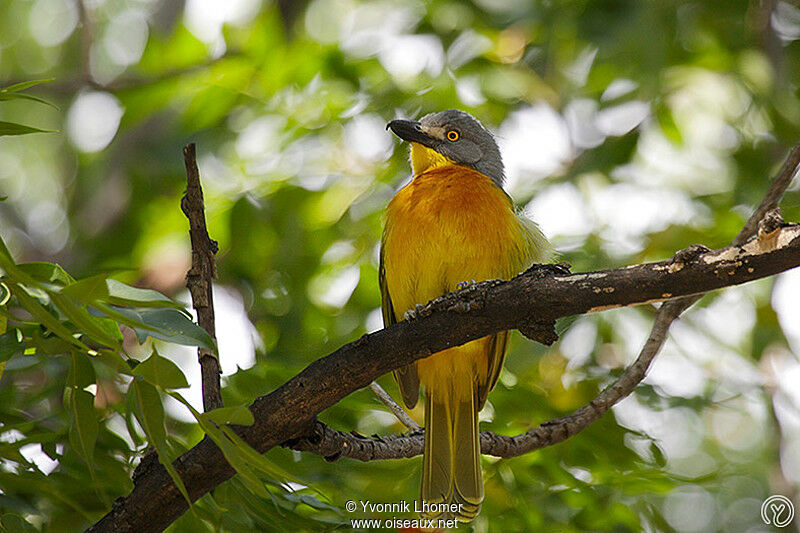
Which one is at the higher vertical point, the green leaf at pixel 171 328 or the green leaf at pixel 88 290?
the green leaf at pixel 171 328

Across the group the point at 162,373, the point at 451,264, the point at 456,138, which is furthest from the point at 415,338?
the point at 456,138

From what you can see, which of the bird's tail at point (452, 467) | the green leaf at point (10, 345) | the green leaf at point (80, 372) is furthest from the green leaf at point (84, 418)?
the bird's tail at point (452, 467)

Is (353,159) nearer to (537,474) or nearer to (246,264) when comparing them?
(246,264)

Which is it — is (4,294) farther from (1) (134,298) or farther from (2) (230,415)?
(2) (230,415)

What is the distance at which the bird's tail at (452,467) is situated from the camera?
347 cm

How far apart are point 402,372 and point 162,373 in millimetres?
2553

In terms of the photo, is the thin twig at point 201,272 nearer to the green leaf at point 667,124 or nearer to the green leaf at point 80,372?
the green leaf at point 80,372

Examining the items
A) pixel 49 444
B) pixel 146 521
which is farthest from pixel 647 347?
pixel 49 444

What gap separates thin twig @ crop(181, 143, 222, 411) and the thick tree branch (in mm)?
232

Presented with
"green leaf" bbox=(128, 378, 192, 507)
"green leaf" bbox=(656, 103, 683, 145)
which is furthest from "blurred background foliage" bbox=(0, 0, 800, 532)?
"green leaf" bbox=(128, 378, 192, 507)

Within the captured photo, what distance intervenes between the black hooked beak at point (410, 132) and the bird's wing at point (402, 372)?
93 cm

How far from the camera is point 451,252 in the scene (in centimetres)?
416

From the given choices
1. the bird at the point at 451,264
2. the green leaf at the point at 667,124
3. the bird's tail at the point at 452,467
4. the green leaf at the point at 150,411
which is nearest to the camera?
the green leaf at the point at 150,411

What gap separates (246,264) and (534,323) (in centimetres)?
260
